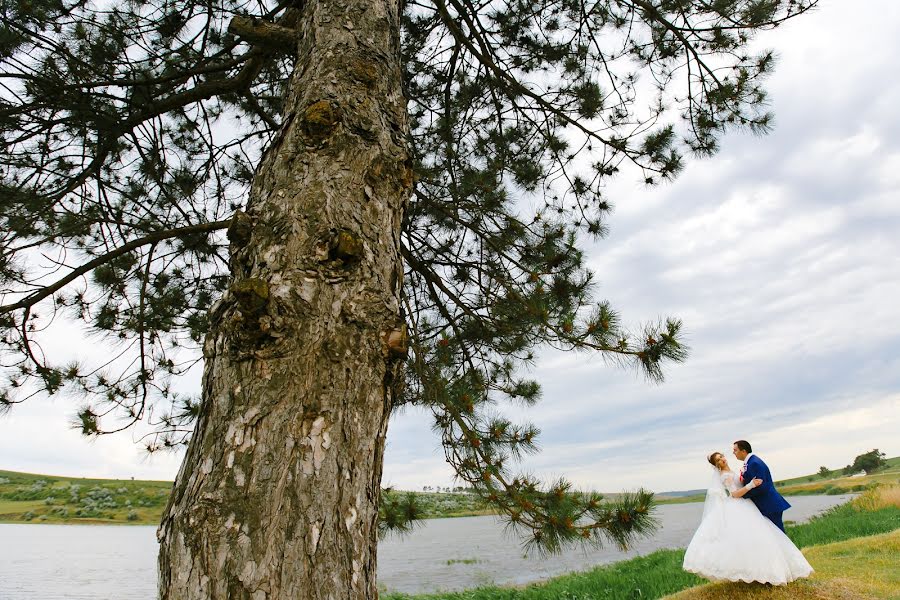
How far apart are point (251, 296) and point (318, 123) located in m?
0.64

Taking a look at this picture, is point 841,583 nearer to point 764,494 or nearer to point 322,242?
point 764,494

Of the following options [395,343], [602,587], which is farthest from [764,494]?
[395,343]

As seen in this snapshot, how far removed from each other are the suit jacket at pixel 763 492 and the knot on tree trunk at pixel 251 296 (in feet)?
14.0

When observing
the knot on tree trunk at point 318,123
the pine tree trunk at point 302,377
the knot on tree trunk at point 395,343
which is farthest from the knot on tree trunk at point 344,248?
the knot on tree trunk at point 318,123

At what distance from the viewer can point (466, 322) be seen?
3672mm

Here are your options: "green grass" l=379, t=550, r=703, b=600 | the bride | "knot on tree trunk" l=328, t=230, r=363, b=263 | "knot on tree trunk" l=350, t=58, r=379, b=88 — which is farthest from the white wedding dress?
"knot on tree trunk" l=350, t=58, r=379, b=88

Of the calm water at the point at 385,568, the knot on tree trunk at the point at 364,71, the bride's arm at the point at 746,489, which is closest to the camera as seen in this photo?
the knot on tree trunk at the point at 364,71

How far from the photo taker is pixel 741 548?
3629 millimetres

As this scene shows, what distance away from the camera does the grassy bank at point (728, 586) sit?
3.90 meters

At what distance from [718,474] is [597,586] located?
242cm

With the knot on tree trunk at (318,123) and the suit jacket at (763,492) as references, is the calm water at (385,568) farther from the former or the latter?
the knot on tree trunk at (318,123)

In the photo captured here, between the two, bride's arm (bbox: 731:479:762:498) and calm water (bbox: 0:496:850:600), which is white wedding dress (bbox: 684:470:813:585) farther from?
calm water (bbox: 0:496:850:600)

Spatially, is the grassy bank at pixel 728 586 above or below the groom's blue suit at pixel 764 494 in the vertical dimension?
below

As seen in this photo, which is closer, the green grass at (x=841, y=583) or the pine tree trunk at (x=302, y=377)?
the pine tree trunk at (x=302, y=377)
